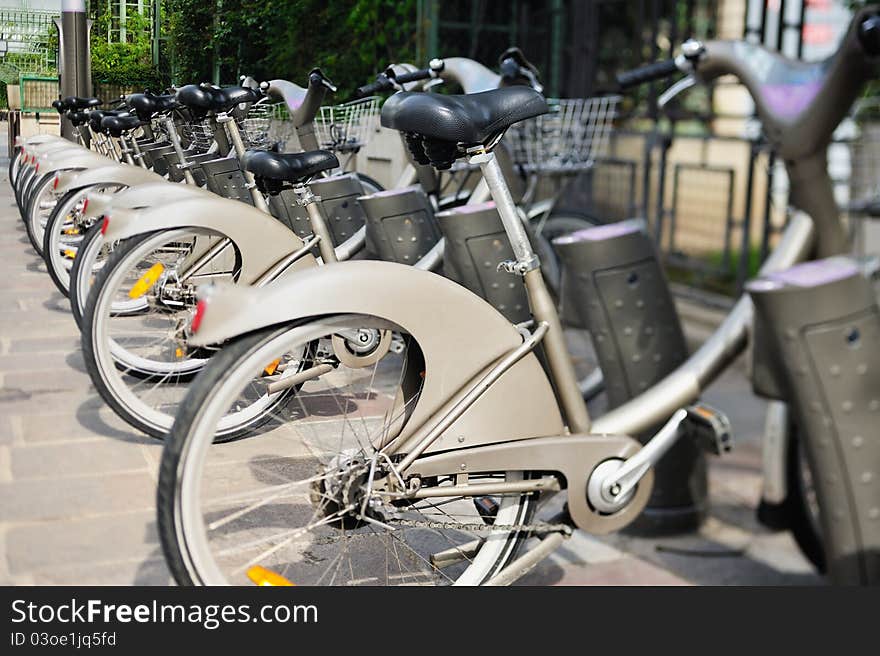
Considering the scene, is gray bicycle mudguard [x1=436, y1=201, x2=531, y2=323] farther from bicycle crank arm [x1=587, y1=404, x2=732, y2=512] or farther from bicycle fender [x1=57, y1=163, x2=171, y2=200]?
bicycle fender [x1=57, y1=163, x2=171, y2=200]

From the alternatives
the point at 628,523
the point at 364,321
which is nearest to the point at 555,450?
the point at 628,523

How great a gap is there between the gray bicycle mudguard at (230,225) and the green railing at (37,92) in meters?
0.30

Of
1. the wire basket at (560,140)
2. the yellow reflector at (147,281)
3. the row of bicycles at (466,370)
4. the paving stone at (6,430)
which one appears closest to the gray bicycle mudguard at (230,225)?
the row of bicycles at (466,370)

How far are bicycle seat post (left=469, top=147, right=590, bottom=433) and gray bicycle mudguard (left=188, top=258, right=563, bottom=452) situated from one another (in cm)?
3

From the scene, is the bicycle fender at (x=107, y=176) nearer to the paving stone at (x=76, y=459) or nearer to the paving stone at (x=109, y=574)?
the paving stone at (x=76, y=459)

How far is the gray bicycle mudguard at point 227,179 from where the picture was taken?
9.96ft

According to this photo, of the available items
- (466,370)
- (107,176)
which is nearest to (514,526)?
(466,370)

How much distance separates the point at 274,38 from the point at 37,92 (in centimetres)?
59

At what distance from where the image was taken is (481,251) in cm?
252

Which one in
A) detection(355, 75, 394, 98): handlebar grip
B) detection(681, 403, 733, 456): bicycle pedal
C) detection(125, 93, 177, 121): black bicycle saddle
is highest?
detection(355, 75, 394, 98): handlebar grip

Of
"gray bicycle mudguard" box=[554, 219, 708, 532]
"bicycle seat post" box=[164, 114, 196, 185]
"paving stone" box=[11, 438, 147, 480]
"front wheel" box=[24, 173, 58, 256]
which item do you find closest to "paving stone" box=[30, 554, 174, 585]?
"paving stone" box=[11, 438, 147, 480]

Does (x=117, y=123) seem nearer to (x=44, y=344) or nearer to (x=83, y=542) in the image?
(x=44, y=344)

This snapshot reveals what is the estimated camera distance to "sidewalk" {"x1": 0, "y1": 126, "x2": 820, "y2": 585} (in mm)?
1602

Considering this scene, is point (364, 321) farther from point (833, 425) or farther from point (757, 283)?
point (833, 425)
